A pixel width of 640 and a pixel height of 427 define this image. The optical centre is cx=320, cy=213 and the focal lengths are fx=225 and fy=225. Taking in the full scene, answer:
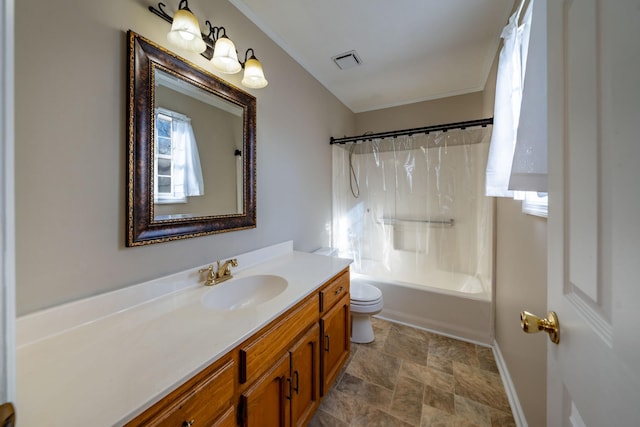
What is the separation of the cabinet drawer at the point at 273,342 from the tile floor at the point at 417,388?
2.23 ft

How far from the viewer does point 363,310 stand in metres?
1.83

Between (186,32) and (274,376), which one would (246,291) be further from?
(186,32)

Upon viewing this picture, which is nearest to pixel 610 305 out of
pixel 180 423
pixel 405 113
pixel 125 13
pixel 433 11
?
pixel 180 423

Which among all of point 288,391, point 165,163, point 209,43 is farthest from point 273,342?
point 209,43

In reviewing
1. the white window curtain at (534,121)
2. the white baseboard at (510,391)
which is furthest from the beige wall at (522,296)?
the white window curtain at (534,121)

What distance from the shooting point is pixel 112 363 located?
2.03ft

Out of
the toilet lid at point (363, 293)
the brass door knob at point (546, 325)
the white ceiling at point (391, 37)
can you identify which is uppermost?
the white ceiling at point (391, 37)

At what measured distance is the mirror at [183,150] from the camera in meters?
0.95

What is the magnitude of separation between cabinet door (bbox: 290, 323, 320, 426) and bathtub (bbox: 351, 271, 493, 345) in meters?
1.24

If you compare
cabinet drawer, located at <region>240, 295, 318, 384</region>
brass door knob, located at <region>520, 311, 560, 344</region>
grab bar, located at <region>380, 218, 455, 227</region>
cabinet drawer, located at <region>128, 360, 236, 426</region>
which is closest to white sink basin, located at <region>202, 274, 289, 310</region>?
cabinet drawer, located at <region>240, 295, 318, 384</region>

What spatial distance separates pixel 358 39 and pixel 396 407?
2.53m

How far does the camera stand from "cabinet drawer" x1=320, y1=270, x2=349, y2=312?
4.17ft

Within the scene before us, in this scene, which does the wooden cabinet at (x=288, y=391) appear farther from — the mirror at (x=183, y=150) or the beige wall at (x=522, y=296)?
the beige wall at (x=522, y=296)

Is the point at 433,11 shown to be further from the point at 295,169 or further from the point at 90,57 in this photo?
the point at 90,57
